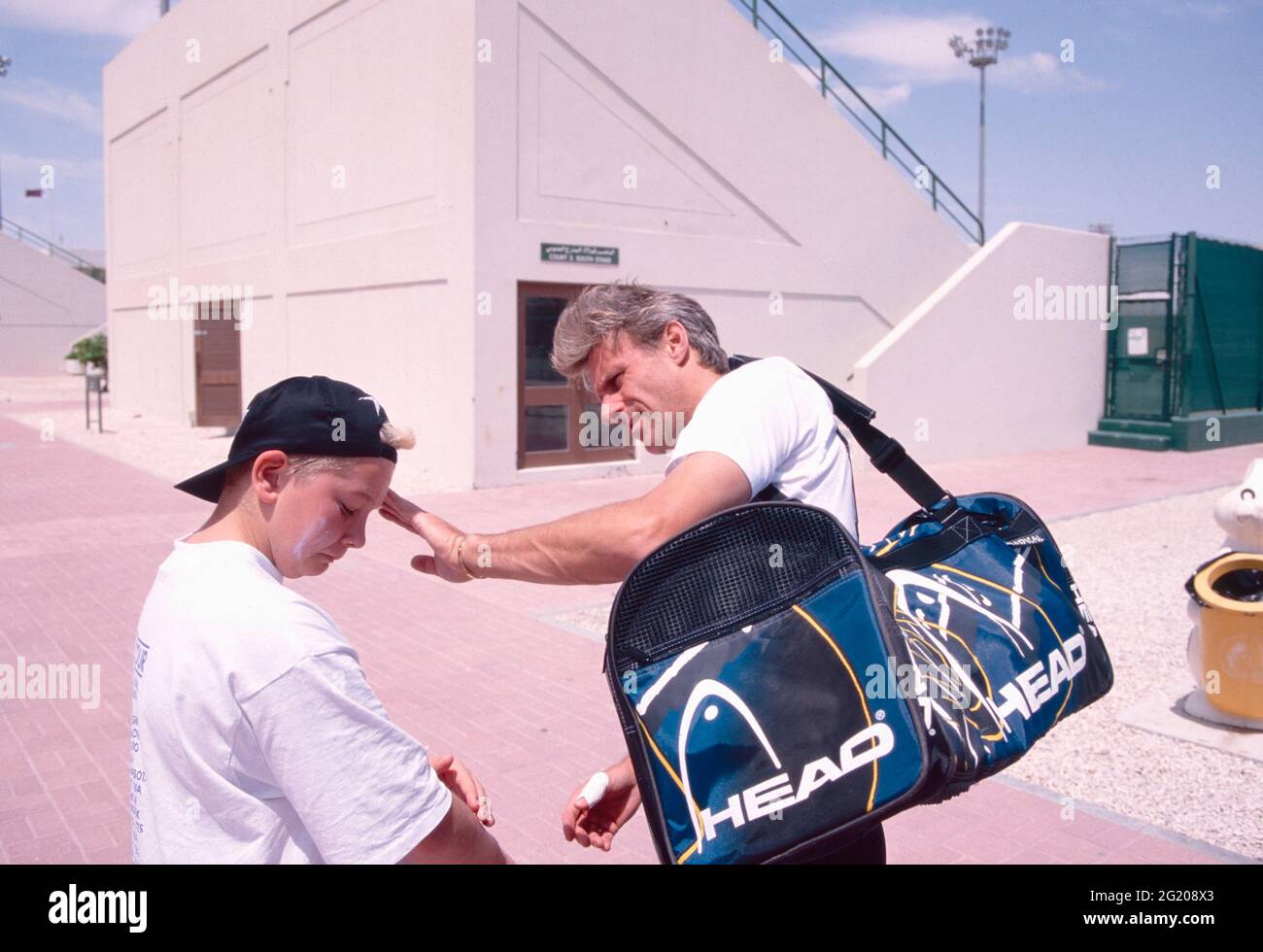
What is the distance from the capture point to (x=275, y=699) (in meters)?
1.52

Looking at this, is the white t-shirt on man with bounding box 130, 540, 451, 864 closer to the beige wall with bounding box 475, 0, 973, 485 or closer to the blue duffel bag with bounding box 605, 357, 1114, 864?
the blue duffel bag with bounding box 605, 357, 1114, 864

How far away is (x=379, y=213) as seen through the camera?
1462cm

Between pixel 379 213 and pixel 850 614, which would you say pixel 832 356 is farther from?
pixel 850 614

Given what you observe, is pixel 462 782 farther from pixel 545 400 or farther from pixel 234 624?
pixel 545 400

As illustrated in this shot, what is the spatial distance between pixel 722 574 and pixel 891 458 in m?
0.67

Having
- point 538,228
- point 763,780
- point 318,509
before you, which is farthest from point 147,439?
point 763,780

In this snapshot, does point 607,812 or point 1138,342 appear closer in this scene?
point 607,812

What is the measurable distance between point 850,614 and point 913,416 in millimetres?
15808

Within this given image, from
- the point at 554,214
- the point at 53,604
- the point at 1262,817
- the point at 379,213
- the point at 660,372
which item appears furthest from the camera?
the point at 379,213

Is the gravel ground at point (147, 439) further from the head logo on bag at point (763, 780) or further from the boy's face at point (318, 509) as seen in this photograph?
the head logo on bag at point (763, 780)

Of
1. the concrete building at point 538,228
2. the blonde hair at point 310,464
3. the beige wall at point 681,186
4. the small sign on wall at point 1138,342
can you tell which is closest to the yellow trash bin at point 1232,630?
the blonde hair at point 310,464

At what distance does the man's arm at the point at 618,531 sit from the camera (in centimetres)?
173

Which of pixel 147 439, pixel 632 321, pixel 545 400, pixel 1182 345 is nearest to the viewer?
pixel 632 321

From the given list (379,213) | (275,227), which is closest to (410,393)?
(379,213)
